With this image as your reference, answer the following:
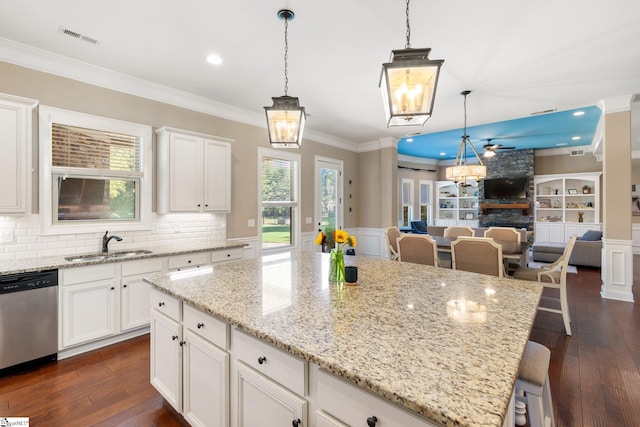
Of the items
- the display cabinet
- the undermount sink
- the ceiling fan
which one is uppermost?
the ceiling fan

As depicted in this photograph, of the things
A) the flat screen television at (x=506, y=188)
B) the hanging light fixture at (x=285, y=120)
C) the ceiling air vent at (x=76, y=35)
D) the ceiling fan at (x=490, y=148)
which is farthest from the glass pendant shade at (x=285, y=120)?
the flat screen television at (x=506, y=188)

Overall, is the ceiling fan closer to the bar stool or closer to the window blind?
the bar stool

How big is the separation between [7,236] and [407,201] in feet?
31.0

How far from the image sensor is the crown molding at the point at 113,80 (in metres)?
2.80

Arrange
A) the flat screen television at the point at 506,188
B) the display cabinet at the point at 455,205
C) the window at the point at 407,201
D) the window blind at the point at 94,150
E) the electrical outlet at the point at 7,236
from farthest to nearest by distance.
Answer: the display cabinet at the point at 455,205
the window at the point at 407,201
the flat screen television at the point at 506,188
the window blind at the point at 94,150
the electrical outlet at the point at 7,236

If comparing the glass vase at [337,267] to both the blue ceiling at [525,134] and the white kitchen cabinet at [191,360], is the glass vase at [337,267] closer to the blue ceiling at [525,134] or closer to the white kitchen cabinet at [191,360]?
the white kitchen cabinet at [191,360]

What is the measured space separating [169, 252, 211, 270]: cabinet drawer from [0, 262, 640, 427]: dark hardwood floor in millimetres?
818

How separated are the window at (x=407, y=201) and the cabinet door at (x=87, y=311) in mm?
8535

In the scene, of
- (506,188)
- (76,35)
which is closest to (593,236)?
(506,188)

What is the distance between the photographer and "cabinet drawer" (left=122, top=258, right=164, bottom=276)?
2.99 metres

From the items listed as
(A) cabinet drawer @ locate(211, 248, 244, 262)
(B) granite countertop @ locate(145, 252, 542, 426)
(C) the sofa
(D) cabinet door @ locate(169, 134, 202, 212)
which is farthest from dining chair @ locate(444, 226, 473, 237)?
(D) cabinet door @ locate(169, 134, 202, 212)

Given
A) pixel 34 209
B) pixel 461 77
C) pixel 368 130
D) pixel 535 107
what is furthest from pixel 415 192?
pixel 34 209

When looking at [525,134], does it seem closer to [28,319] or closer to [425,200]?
[425,200]

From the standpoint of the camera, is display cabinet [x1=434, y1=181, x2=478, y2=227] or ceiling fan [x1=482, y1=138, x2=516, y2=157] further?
display cabinet [x1=434, y1=181, x2=478, y2=227]
